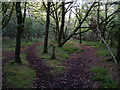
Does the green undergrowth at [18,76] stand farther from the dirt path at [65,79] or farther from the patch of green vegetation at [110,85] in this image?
the patch of green vegetation at [110,85]

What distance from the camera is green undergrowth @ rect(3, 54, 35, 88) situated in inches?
340

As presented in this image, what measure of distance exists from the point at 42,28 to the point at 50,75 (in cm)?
2922

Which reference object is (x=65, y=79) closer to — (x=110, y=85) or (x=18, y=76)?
(x=110, y=85)

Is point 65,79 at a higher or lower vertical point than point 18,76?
lower

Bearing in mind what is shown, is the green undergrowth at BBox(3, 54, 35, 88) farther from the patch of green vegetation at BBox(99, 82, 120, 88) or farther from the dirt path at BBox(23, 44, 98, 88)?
the patch of green vegetation at BBox(99, 82, 120, 88)

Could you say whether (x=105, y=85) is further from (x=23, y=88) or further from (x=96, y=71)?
(x=23, y=88)

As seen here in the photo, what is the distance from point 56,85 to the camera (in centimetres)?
886

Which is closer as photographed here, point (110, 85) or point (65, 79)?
point (110, 85)

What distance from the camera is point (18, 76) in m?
9.86

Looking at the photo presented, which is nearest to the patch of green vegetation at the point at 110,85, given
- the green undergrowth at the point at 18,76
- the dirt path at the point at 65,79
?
the dirt path at the point at 65,79

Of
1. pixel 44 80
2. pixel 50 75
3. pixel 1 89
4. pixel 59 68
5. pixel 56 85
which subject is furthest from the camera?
pixel 59 68

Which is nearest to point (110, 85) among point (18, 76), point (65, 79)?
point (65, 79)

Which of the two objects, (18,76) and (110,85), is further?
(18,76)

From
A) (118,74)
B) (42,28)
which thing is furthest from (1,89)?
(42,28)
